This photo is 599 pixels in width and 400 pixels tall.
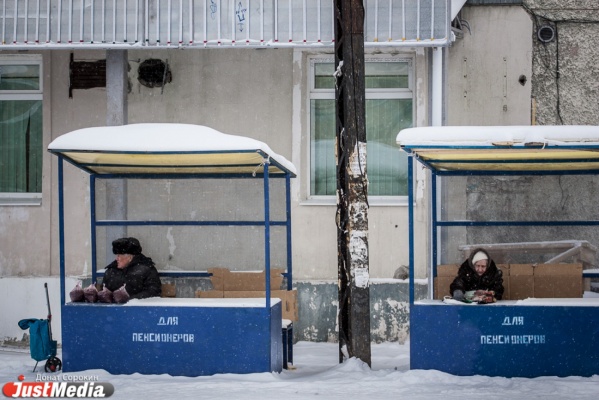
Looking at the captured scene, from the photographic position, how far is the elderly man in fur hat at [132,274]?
9.51 metres

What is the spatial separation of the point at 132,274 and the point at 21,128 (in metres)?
4.25

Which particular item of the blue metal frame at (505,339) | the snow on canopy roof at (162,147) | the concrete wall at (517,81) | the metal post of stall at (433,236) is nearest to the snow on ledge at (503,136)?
the blue metal frame at (505,339)

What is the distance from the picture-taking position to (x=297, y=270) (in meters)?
12.4

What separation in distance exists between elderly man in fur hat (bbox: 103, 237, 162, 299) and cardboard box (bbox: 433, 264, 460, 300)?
2900mm

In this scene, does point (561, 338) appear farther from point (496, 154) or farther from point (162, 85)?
point (162, 85)

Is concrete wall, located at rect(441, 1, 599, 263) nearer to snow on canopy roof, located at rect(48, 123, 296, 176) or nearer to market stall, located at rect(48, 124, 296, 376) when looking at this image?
snow on canopy roof, located at rect(48, 123, 296, 176)

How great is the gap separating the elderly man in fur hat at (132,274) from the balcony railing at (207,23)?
291 centimetres

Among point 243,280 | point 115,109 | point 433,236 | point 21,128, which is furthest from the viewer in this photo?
point 21,128

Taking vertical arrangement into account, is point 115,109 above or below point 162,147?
above

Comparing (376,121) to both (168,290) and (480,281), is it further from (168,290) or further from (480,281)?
(168,290)

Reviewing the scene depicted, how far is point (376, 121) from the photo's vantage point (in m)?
12.5

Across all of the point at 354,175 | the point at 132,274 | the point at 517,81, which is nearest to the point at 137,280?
the point at 132,274

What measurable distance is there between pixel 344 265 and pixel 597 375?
8.55 feet

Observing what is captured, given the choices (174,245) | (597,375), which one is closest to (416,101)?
(174,245)
